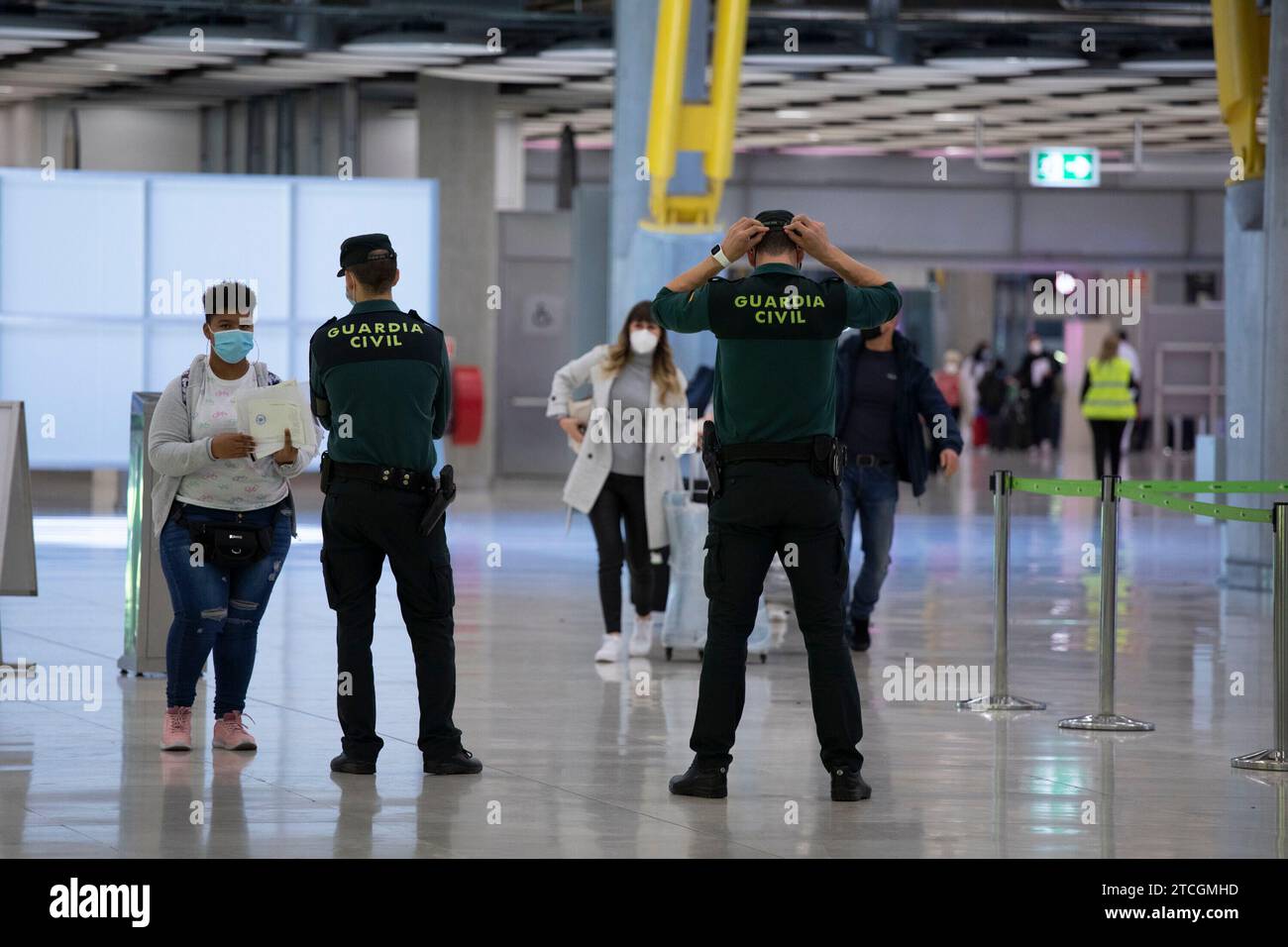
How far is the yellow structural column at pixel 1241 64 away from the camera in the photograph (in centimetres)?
1468

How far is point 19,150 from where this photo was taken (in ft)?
95.6

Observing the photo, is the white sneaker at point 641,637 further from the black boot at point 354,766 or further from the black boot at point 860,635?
the black boot at point 354,766

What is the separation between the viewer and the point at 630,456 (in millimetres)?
9930

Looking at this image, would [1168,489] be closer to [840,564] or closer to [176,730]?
[840,564]

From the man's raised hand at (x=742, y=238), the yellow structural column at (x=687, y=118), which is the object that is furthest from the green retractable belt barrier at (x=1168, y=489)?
the yellow structural column at (x=687, y=118)

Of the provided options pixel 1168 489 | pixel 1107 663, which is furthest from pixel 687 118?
pixel 1107 663

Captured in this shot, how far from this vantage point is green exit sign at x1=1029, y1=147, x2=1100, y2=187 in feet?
92.6

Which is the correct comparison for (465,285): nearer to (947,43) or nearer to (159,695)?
(947,43)

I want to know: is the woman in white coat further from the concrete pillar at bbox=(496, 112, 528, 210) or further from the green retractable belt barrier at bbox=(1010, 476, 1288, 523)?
the concrete pillar at bbox=(496, 112, 528, 210)

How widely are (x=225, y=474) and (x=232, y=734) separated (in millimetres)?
931

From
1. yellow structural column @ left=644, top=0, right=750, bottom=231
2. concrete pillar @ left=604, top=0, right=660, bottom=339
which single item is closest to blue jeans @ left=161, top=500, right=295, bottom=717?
yellow structural column @ left=644, top=0, right=750, bottom=231

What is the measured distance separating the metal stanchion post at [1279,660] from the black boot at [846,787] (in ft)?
5.28

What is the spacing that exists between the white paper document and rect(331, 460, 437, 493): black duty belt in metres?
0.33
